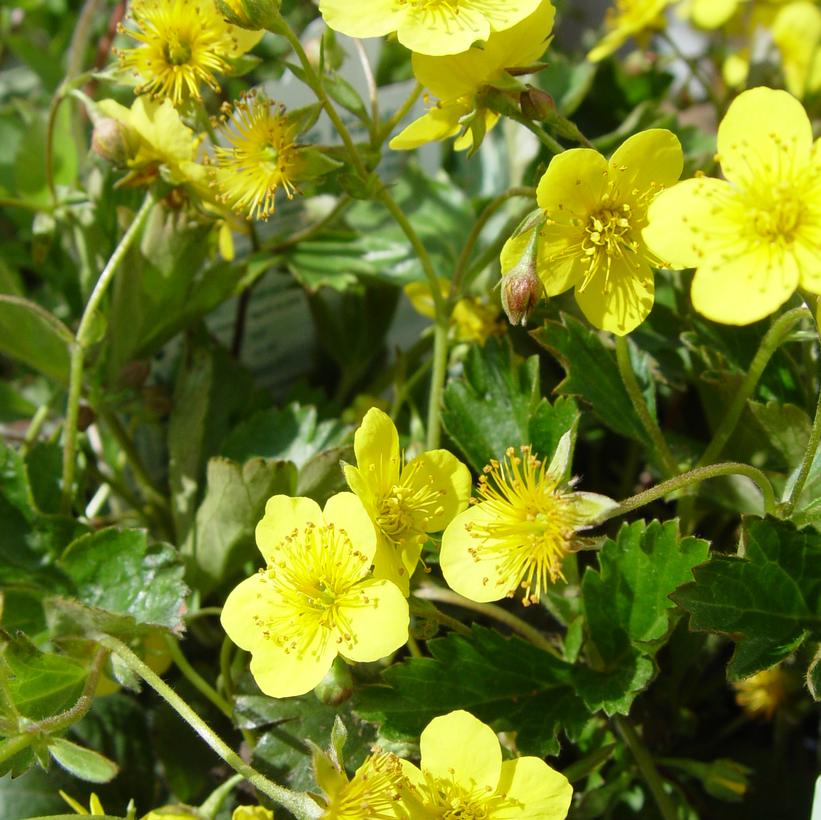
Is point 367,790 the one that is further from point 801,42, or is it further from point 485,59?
point 801,42

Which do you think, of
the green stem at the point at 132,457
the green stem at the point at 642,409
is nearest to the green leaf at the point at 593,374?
the green stem at the point at 642,409

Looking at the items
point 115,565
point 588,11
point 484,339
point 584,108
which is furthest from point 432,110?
point 588,11

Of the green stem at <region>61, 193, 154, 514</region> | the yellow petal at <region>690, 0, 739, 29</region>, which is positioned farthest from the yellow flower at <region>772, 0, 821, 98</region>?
the green stem at <region>61, 193, 154, 514</region>

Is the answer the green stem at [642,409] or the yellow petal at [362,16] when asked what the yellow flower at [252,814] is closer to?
the green stem at [642,409]

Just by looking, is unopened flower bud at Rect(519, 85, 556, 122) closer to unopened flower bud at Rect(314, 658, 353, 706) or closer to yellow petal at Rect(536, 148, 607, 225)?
yellow petal at Rect(536, 148, 607, 225)

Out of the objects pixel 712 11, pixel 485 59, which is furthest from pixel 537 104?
pixel 712 11

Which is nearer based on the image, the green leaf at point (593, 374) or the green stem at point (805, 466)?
the green stem at point (805, 466)
